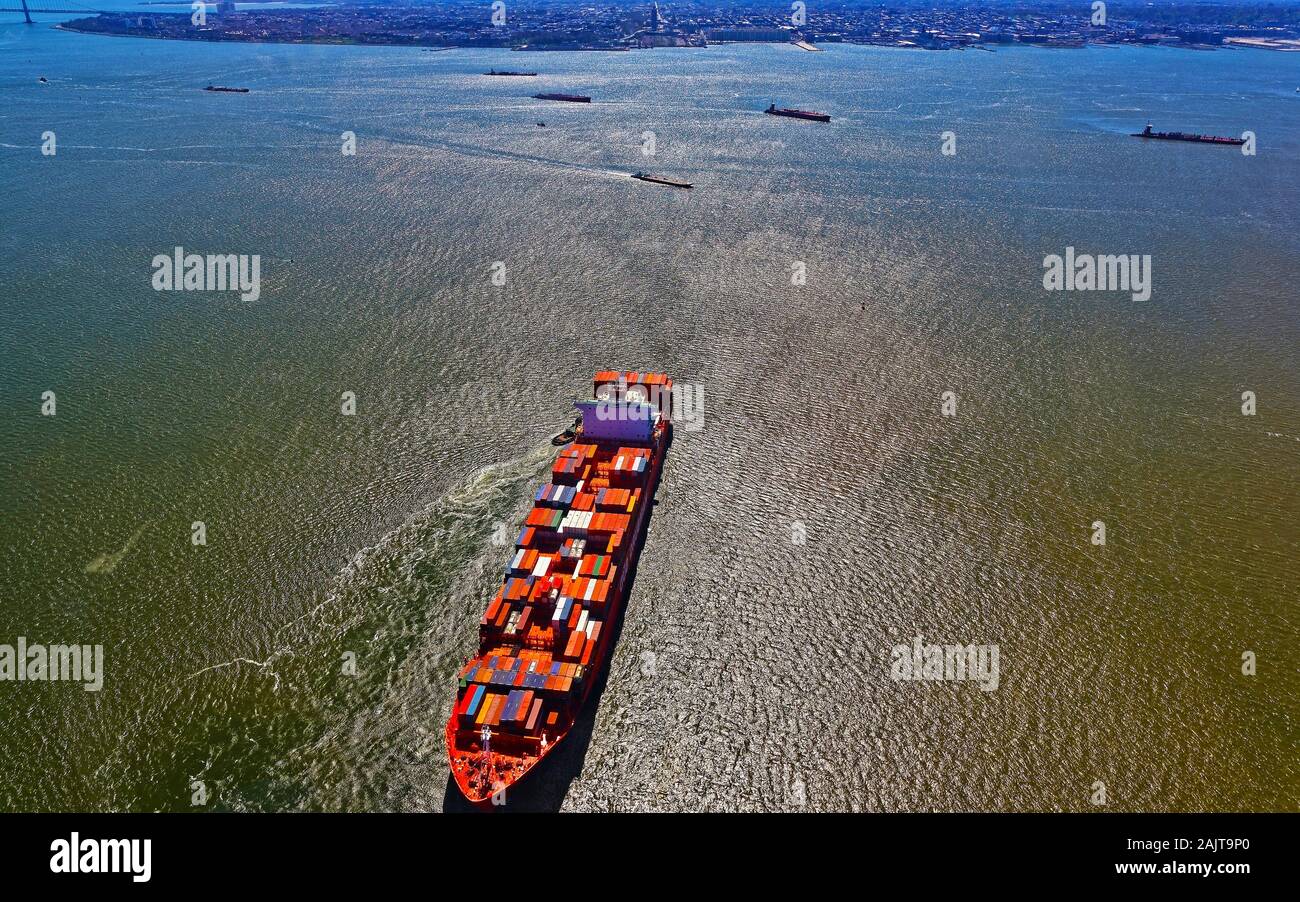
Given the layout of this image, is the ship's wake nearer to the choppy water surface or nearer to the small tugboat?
the choppy water surface

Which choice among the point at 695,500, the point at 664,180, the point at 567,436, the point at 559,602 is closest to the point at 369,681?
the point at 559,602

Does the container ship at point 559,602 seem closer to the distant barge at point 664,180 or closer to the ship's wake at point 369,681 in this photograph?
the ship's wake at point 369,681

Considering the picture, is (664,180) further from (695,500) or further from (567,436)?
(695,500)

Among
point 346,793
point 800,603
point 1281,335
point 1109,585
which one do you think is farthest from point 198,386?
point 1281,335

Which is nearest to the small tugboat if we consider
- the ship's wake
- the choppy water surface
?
the choppy water surface

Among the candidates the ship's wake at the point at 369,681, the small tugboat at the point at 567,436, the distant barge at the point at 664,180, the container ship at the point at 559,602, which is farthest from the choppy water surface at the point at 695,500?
the distant barge at the point at 664,180
